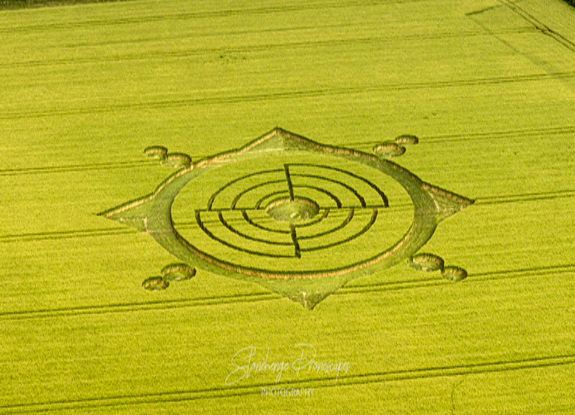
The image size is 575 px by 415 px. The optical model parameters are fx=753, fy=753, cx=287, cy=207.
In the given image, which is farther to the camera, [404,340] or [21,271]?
[21,271]

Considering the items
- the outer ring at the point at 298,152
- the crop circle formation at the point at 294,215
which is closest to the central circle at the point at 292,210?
the crop circle formation at the point at 294,215

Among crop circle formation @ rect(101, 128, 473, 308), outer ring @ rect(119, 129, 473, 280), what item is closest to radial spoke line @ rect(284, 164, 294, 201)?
crop circle formation @ rect(101, 128, 473, 308)

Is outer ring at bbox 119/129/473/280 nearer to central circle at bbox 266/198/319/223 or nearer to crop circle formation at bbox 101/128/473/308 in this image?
crop circle formation at bbox 101/128/473/308

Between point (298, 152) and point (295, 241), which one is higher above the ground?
point (298, 152)

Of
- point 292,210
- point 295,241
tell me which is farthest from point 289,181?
point 295,241

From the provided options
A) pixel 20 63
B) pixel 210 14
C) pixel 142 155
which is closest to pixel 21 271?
pixel 142 155

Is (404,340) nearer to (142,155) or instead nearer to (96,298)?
(96,298)

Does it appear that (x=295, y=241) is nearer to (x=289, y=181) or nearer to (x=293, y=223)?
(x=293, y=223)
